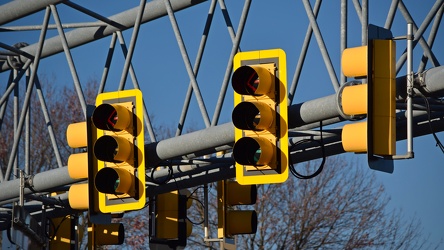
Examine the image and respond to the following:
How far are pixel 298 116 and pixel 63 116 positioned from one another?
1228 inches

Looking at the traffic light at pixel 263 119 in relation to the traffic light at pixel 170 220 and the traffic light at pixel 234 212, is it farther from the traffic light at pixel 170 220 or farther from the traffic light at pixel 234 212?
the traffic light at pixel 170 220

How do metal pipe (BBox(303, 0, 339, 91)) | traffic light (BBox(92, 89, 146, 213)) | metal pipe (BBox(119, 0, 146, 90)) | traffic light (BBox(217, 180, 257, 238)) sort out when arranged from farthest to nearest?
traffic light (BBox(217, 180, 257, 238)) < metal pipe (BBox(119, 0, 146, 90)) < traffic light (BBox(92, 89, 146, 213)) < metal pipe (BBox(303, 0, 339, 91))

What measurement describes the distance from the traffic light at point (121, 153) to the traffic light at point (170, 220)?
449cm

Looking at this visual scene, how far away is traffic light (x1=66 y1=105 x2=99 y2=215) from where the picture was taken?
66.3 feet

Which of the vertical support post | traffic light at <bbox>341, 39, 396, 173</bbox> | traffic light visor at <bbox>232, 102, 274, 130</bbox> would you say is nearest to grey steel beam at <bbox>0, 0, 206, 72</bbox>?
traffic light visor at <bbox>232, 102, 274, 130</bbox>

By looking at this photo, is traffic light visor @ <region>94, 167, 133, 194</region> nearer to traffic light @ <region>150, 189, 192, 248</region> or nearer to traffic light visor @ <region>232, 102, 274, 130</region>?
traffic light visor @ <region>232, 102, 274, 130</region>

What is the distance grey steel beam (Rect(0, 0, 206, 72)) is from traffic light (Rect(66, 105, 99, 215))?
4428 mm

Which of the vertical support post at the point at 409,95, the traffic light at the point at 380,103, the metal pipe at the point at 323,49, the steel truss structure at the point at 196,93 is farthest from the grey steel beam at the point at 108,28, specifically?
the traffic light at the point at 380,103

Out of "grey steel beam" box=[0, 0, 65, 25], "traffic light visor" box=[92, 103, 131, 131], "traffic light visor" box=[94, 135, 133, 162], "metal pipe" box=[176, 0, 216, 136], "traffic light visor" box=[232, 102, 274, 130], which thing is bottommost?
"traffic light visor" box=[232, 102, 274, 130]

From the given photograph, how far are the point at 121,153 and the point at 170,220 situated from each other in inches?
213

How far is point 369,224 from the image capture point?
47.3 m

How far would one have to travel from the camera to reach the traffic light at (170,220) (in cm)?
2438

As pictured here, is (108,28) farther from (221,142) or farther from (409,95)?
(409,95)

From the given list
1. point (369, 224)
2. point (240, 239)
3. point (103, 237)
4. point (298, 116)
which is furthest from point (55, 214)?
point (369, 224)
